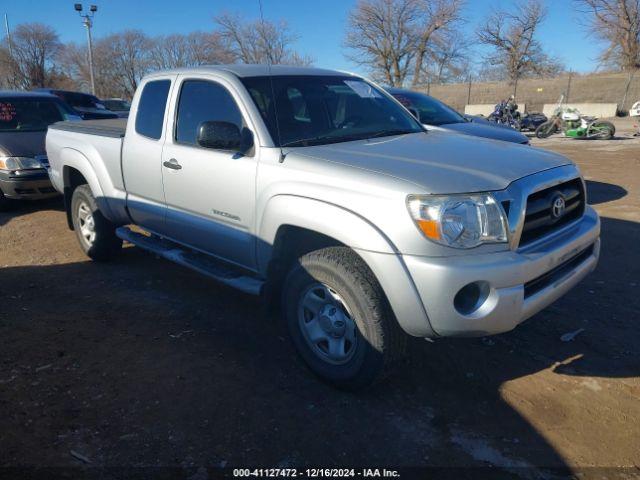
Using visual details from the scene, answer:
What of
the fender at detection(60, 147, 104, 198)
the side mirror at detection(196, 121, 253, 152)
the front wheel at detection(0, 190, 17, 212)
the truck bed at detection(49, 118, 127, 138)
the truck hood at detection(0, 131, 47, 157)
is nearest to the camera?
the side mirror at detection(196, 121, 253, 152)

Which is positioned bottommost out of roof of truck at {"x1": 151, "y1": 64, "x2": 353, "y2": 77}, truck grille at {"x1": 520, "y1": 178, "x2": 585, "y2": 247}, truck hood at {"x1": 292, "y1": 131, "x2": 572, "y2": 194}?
truck grille at {"x1": 520, "y1": 178, "x2": 585, "y2": 247}

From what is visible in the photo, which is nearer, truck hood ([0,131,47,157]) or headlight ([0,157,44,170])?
headlight ([0,157,44,170])

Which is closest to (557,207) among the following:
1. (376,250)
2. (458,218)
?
(458,218)

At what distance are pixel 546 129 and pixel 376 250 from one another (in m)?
18.7

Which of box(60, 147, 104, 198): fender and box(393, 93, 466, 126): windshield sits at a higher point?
box(393, 93, 466, 126): windshield

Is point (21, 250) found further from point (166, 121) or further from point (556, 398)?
point (556, 398)

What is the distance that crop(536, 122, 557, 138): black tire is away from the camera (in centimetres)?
1897

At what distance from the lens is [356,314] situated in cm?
294

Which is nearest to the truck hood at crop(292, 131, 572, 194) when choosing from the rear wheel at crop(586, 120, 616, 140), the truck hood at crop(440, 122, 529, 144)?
the truck hood at crop(440, 122, 529, 144)

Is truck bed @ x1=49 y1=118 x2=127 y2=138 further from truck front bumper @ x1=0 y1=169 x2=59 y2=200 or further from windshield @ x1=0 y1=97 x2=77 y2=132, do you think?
windshield @ x1=0 y1=97 x2=77 y2=132

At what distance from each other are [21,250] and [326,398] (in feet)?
15.9

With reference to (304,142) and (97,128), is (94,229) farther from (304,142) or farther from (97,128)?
(304,142)

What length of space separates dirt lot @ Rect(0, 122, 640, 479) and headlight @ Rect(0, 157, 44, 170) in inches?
133

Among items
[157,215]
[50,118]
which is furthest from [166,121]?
[50,118]
